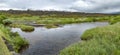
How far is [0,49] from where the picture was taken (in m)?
19.6

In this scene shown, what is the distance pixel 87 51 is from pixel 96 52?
1128 millimetres

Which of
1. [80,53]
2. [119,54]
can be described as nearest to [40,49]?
[80,53]

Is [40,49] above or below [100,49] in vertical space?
below

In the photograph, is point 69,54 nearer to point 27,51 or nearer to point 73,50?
point 73,50

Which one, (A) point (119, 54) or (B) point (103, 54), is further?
(B) point (103, 54)

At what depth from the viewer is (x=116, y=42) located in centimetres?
2203

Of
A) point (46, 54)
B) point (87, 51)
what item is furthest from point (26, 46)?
point (87, 51)

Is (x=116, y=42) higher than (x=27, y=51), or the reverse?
(x=116, y=42)

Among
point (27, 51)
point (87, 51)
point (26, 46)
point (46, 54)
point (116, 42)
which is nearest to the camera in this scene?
point (87, 51)

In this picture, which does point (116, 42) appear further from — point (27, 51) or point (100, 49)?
point (27, 51)

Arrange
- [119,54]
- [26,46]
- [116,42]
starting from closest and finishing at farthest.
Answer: [119,54] → [116,42] → [26,46]

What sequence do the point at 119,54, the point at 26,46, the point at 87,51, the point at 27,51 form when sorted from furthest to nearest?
1. the point at 26,46
2. the point at 27,51
3. the point at 87,51
4. the point at 119,54

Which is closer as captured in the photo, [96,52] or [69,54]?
[96,52]

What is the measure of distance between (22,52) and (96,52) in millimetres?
13145
